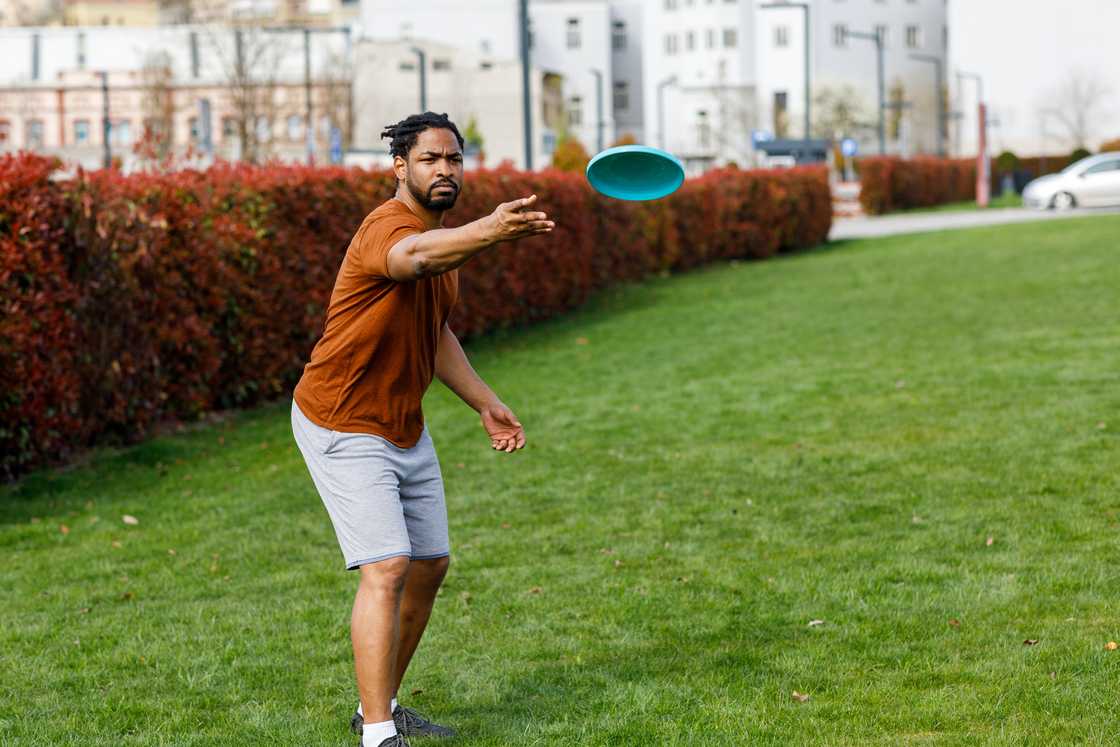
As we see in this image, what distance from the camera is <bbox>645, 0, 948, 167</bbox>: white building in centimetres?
8781

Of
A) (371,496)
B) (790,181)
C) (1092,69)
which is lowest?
(371,496)

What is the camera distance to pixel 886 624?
6.11 metres

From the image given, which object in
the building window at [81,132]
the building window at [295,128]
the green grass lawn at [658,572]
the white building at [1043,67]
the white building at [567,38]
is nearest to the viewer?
the green grass lawn at [658,572]

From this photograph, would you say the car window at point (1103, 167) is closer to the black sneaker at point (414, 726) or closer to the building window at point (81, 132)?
the black sneaker at point (414, 726)

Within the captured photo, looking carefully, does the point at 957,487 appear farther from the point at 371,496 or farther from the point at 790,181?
the point at 790,181

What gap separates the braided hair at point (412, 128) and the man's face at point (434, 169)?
0.02 meters

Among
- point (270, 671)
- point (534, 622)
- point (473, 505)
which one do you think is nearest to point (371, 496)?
point (270, 671)

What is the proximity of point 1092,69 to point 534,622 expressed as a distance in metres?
75.5

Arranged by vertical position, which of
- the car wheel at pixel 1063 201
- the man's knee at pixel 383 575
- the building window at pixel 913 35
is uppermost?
the building window at pixel 913 35

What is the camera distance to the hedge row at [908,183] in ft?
149

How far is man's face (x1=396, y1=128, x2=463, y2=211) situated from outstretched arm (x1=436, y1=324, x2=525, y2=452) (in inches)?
26.4

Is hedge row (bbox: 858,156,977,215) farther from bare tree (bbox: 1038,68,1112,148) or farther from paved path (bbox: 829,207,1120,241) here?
bare tree (bbox: 1038,68,1112,148)

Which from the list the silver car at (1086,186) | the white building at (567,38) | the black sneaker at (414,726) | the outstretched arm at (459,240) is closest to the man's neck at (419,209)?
the outstretched arm at (459,240)

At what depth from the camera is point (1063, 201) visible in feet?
131
